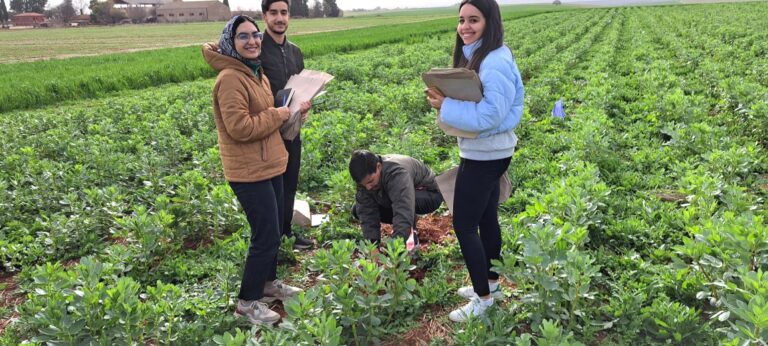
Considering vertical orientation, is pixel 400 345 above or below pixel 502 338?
below

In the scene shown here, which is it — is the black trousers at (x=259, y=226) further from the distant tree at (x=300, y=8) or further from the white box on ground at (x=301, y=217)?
the distant tree at (x=300, y=8)

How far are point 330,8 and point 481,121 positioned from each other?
333 feet

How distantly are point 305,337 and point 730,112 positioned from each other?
8431 mm

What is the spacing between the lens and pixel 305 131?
290 inches

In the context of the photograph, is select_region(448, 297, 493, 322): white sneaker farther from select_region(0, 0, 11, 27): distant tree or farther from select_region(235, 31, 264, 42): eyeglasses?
select_region(0, 0, 11, 27): distant tree

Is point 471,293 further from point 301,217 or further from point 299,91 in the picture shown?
point 301,217

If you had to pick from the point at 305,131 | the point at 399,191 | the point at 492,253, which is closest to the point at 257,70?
the point at 399,191

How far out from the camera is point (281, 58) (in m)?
4.21

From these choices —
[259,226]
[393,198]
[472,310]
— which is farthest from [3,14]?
[472,310]

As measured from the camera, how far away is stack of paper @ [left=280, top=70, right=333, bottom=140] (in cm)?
370

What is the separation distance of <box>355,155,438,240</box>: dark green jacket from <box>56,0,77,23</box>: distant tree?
9494 centimetres

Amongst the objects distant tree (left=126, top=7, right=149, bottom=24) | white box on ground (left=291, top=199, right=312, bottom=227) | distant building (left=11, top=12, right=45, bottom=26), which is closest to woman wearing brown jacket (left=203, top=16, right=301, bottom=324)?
white box on ground (left=291, top=199, right=312, bottom=227)

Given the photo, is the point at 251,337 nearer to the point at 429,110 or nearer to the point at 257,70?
the point at 257,70

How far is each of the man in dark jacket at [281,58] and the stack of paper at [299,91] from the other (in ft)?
0.20
